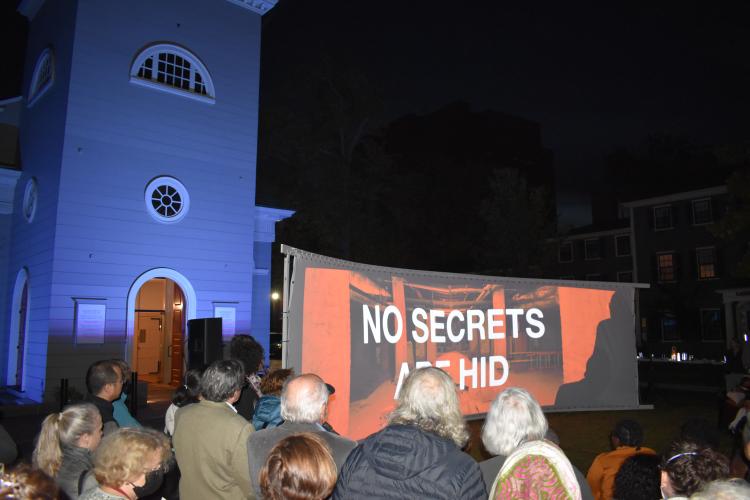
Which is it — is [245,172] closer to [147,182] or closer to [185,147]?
[185,147]

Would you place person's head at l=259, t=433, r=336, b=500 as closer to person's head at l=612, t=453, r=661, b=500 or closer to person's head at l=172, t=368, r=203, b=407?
person's head at l=612, t=453, r=661, b=500

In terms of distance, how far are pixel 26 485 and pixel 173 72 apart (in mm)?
13045

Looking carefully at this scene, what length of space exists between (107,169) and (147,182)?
89 centimetres

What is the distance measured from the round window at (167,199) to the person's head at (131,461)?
35.2ft

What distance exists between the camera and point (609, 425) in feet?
36.6

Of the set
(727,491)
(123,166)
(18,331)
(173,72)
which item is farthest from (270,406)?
(18,331)

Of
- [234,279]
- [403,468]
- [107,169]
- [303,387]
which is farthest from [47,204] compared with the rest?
[403,468]

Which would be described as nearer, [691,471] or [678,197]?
[691,471]

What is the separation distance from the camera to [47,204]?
1191cm

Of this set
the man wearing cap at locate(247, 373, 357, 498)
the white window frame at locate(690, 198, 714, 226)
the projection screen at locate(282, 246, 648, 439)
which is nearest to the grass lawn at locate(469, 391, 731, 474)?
the projection screen at locate(282, 246, 648, 439)

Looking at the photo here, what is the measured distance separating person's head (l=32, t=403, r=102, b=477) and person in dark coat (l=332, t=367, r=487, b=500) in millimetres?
1649

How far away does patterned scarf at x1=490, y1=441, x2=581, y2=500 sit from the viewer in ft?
8.72

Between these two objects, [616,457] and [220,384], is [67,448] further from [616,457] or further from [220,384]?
[616,457]

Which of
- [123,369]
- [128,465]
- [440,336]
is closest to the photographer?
[128,465]
